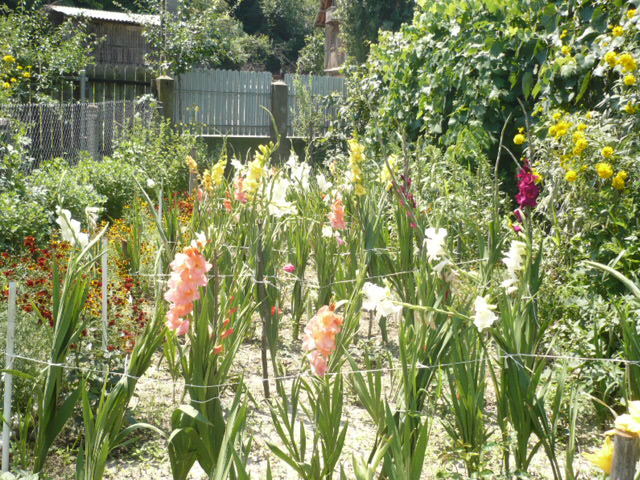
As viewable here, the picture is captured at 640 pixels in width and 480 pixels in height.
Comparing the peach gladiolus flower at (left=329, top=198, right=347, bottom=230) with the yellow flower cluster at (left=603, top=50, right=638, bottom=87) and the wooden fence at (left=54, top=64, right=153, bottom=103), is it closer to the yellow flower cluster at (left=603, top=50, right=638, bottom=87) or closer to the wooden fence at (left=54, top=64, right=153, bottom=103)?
the yellow flower cluster at (left=603, top=50, right=638, bottom=87)

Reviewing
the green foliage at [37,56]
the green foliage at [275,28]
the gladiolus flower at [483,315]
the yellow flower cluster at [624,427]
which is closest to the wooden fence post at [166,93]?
the green foliage at [37,56]

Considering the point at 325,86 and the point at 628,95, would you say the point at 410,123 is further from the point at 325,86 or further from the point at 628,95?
the point at 325,86

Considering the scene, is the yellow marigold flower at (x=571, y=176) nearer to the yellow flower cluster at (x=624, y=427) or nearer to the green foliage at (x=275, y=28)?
the yellow flower cluster at (x=624, y=427)

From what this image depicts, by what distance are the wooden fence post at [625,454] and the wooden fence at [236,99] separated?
1096cm

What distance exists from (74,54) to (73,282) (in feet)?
32.2

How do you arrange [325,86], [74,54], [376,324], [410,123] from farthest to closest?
[325,86], [74,54], [410,123], [376,324]

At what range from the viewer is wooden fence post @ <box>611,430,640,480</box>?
1.56m

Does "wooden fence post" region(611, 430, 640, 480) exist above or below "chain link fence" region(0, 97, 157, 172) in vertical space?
below

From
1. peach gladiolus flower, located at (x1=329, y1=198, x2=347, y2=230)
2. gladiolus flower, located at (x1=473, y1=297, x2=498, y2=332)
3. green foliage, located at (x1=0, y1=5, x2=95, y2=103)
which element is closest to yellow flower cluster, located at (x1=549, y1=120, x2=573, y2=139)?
peach gladiolus flower, located at (x1=329, y1=198, x2=347, y2=230)

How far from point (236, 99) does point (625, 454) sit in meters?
12.3

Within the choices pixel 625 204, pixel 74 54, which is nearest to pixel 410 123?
pixel 625 204

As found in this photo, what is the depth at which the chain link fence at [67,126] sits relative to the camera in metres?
7.26

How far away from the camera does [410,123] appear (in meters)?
7.70

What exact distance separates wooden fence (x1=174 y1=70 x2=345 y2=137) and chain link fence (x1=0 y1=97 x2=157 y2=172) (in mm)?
1775
